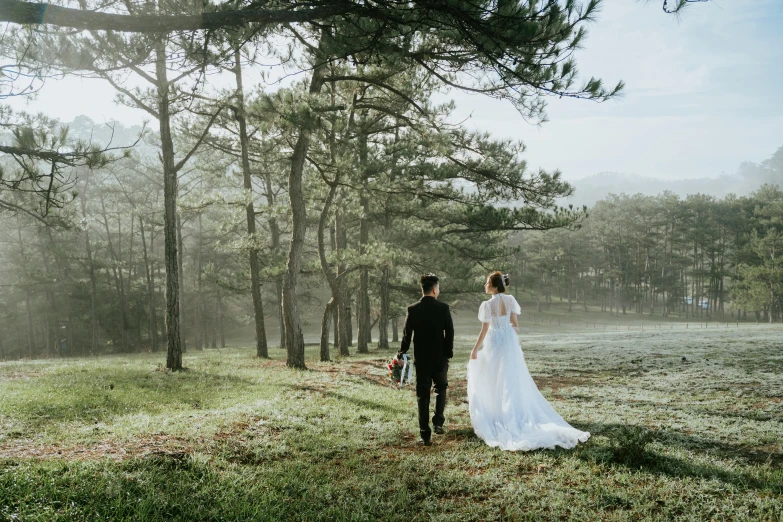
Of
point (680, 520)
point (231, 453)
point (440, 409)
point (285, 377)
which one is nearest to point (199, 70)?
point (231, 453)

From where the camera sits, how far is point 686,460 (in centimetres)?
486

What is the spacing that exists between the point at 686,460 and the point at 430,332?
3.03 m

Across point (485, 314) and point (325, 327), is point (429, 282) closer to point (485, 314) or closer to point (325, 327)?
point (485, 314)

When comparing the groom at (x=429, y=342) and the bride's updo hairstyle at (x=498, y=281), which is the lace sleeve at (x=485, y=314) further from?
the groom at (x=429, y=342)

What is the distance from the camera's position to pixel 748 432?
5.96 meters

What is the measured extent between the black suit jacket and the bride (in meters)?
0.47

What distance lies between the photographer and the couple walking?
569cm

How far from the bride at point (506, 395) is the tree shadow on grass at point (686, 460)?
40 cm

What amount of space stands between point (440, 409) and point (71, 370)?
1161cm

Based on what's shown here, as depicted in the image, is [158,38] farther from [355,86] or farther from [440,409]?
[355,86]

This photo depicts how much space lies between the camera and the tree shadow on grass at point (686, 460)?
4.29 metres

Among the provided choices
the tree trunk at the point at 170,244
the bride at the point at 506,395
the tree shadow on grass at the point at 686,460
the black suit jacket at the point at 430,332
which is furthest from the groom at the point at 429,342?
the tree trunk at the point at 170,244

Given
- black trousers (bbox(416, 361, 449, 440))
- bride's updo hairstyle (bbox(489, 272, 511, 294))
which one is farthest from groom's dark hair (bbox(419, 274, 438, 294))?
black trousers (bbox(416, 361, 449, 440))

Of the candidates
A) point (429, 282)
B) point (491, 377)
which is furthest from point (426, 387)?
point (429, 282)
